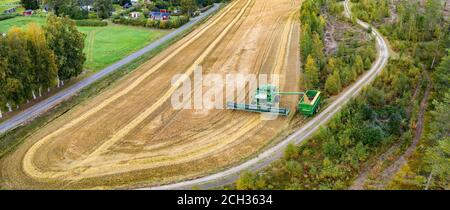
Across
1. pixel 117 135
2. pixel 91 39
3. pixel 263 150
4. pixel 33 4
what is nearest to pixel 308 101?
pixel 263 150

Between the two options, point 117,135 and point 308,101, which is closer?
point 117,135

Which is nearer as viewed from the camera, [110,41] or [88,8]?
[110,41]

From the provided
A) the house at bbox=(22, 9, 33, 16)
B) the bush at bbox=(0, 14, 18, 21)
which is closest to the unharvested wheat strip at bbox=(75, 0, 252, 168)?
the bush at bbox=(0, 14, 18, 21)

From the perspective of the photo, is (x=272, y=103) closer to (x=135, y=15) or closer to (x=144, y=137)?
(x=144, y=137)

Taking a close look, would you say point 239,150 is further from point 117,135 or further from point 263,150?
point 117,135

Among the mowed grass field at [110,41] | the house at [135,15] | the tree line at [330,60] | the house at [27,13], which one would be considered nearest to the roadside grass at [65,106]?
the mowed grass field at [110,41]

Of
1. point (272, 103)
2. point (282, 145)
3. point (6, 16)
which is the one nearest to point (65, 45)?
point (272, 103)
